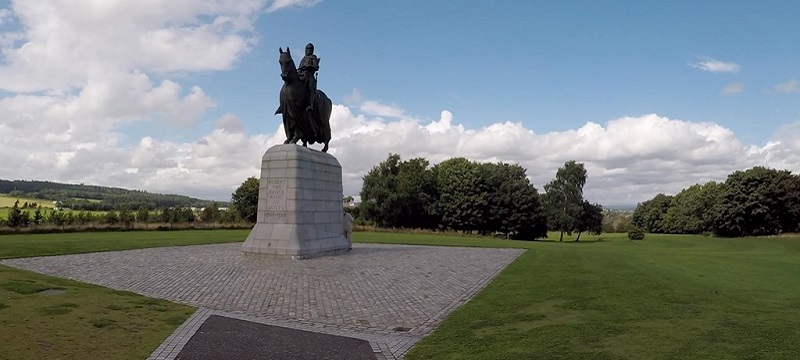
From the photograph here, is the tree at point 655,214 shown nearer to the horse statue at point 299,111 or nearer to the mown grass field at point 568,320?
the horse statue at point 299,111

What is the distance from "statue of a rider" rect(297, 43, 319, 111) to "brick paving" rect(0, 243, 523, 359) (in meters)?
7.01

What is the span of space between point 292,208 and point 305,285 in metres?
7.22

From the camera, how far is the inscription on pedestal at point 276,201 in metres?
21.1

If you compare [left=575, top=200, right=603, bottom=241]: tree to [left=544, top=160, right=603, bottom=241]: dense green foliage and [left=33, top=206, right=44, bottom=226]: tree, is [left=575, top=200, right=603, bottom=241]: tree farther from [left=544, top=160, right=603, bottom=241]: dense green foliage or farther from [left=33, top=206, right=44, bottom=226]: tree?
[left=33, top=206, right=44, bottom=226]: tree

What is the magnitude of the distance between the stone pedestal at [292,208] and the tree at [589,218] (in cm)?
5937

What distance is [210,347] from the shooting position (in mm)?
8195

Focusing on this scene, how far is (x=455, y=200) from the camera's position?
67.8m

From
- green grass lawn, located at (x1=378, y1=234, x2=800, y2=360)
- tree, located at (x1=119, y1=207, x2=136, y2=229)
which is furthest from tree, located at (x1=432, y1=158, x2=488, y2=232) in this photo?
green grass lawn, located at (x1=378, y1=234, x2=800, y2=360)

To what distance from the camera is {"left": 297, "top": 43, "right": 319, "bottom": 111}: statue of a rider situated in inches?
867

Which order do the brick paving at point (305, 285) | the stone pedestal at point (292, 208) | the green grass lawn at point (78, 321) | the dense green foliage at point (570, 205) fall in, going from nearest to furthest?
the green grass lawn at point (78, 321) → the brick paving at point (305, 285) → the stone pedestal at point (292, 208) → the dense green foliage at point (570, 205)

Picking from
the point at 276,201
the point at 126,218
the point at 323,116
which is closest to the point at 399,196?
the point at 126,218

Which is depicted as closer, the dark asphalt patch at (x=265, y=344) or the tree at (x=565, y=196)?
the dark asphalt patch at (x=265, y=344)

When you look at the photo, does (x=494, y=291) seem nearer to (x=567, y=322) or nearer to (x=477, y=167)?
(x=567, y=322)

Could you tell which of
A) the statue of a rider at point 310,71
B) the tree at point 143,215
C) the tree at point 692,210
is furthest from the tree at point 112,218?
the tree at point 692,210
